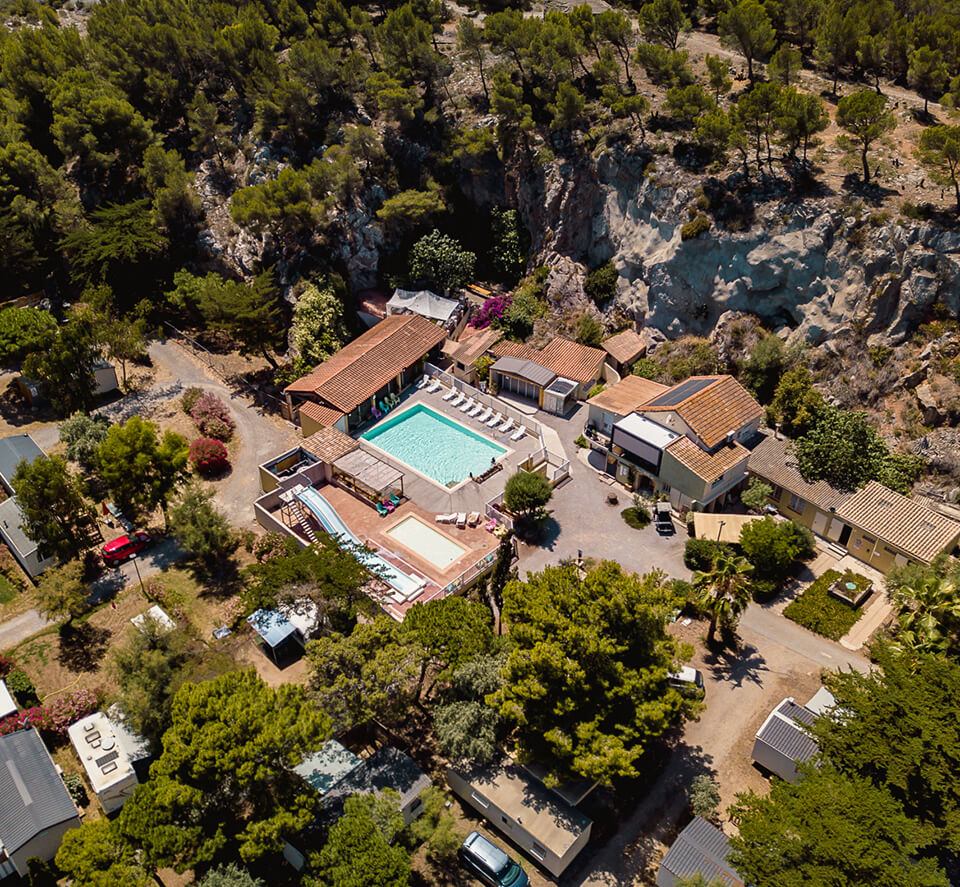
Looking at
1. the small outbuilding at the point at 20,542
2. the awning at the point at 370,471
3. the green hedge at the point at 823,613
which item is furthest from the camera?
the awning at the point at 370,471

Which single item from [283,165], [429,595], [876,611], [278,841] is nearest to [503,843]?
[278,841]

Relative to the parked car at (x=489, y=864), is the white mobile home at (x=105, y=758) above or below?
above

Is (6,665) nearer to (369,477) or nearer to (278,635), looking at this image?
(278,635)

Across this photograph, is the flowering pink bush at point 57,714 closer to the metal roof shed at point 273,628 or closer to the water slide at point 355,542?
the metal roof shed at point 273,628

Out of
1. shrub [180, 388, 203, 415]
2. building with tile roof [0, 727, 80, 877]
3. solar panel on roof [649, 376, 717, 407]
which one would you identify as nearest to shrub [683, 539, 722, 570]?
solar panel on roof [649, 376, 717, 407]

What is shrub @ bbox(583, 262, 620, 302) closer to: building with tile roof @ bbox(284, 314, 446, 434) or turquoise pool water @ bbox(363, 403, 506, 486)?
building with tile roof @ bbox(284, 314, 446, 434)

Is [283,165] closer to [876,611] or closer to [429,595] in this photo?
[429,595]

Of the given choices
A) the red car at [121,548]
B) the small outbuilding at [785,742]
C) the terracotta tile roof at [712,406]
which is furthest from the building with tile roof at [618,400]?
the red car at [121,548]
